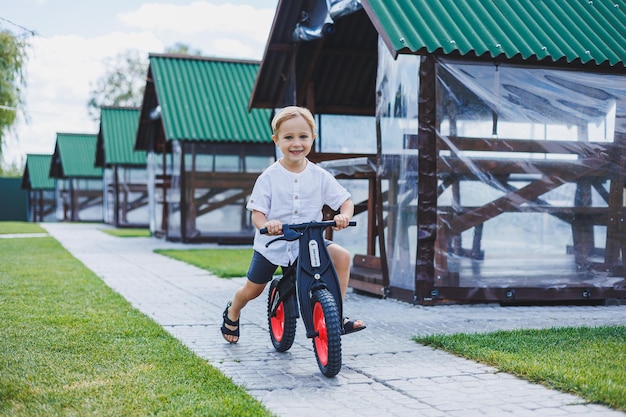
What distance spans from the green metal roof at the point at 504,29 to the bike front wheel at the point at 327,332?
10.9ft

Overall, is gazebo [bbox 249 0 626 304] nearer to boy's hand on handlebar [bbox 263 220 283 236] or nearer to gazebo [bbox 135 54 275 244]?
boy's hand on handlebar [bbox 263 220 283 236]

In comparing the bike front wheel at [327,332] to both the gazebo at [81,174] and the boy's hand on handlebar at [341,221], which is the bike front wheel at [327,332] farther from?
the gazebo at [81,174]

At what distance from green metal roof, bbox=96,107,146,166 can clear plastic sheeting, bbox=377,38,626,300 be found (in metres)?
22.0

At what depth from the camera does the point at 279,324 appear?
5.71 metres

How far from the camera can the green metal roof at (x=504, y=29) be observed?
774 cm

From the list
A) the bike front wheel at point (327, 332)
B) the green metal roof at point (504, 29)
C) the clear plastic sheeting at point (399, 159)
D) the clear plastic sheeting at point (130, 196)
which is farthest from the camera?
the clear plastic sheeting at point (130, 196)

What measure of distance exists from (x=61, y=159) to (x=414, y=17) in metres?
33.0

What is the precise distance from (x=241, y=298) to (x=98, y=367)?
1154 mm

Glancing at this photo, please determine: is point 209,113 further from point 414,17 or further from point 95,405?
point 95,405

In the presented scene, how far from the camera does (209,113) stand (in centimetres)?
1872

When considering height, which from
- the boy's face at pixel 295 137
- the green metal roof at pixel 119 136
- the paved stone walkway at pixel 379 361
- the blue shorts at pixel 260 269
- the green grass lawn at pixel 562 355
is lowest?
the paved stone walkway at pixel 379 361

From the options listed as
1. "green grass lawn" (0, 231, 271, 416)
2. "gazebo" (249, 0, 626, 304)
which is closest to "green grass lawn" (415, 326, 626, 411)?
"green grass lawn" (0, 231, 271, 416)

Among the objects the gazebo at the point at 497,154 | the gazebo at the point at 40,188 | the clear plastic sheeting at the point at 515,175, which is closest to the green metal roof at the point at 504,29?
the gazebo at the point at 497,154

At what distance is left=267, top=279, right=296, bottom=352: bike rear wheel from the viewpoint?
5496 mm
